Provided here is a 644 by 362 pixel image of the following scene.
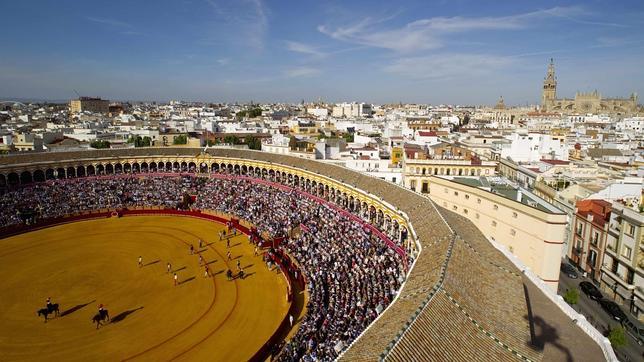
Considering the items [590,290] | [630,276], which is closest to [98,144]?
[590,290]

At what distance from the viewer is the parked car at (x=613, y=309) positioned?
28.8 m

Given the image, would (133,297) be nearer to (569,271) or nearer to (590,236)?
(569,271)

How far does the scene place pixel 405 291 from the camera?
1811 cm

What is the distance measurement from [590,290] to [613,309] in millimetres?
3037

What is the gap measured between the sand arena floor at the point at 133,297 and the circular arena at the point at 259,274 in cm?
13

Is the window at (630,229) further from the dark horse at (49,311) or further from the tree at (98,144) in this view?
the tree at (98,144)

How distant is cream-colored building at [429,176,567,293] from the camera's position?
29.0 m

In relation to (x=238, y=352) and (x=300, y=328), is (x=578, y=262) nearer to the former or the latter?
(x=300, y=328)

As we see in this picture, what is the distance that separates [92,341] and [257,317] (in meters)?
9.49

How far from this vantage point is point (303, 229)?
38.8 metres

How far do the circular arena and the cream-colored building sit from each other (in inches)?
199

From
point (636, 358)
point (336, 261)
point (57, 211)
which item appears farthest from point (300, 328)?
point (57, 211)

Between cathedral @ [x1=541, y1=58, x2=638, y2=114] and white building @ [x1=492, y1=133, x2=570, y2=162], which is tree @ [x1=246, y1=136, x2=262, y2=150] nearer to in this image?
white building @ [x1=492, y1=133, x2=570, y2=162]

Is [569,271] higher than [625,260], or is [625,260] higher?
[625,260]
